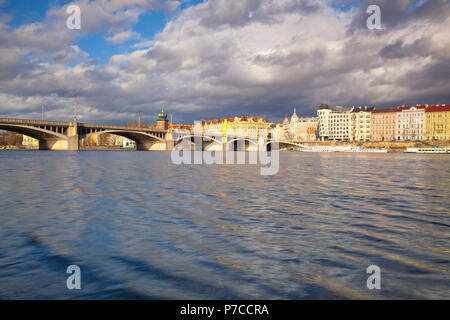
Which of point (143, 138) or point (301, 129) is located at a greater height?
point (301, 129)

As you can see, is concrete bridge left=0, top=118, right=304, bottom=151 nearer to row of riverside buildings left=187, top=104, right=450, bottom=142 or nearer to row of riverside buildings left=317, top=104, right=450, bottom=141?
row of riverside buildings left=187, top=104, right=450, bottom=142

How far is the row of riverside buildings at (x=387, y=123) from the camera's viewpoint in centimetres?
10069

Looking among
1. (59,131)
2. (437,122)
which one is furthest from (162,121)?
(437,122)

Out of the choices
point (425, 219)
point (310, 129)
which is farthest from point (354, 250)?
point (310, 129)

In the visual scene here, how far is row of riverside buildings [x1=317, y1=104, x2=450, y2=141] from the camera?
330 ft

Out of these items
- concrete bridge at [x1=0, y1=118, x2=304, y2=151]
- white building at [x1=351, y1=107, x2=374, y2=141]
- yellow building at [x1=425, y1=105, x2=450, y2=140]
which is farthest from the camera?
white building at [x1=351, y1=107, x2=374, y2=141]

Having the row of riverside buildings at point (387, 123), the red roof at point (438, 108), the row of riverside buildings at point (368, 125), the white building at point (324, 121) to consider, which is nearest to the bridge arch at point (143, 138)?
the row of riverside buildings at point (368, 125)

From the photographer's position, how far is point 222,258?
4859 mm

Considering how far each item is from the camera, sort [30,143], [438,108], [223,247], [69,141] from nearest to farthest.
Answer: [223,247]
[69,141]
[438,108]
[30,143]

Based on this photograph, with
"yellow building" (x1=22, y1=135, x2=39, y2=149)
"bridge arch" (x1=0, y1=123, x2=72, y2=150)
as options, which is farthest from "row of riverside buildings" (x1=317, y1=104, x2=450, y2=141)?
"yellow building" (x1=22, y1=135, x2=39, y2=149)

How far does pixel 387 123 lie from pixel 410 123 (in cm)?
693

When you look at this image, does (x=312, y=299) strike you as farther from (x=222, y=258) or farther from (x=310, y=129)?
(x=310, y=129)

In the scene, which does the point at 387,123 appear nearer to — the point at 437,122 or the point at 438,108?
the point at 437,122

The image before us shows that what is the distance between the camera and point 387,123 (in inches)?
4370
